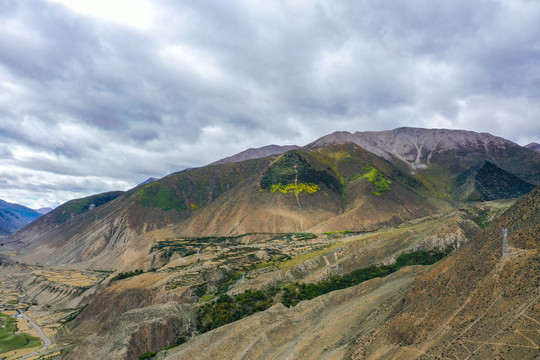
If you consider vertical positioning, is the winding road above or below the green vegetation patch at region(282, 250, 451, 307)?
below

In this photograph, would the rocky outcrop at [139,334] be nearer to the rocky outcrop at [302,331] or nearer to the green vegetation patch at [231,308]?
the green vegetation patch at [231,308]

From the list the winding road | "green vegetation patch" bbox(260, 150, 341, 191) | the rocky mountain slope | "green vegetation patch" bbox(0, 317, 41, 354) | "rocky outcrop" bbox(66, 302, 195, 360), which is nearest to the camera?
the rocky mountain slope

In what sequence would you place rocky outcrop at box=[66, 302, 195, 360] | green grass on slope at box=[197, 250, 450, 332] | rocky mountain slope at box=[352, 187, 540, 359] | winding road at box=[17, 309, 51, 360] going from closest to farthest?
rocky mountain slope at box=[352, 187, 540, 359] → rocky outcrop at box=[66, 302, 195, 360] → green grass on slope at box=[197, 250, 450, 332] → winding road at box=[17, 309, 51, 360]

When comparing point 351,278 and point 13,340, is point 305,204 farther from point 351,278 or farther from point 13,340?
point 13,340

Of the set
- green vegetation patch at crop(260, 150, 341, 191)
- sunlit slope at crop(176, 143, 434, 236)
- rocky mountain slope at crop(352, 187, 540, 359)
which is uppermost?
green vegetation patch at crop(260, 150, 341, 191)

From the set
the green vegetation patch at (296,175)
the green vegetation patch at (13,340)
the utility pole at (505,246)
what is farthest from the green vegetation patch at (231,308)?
the green vegetation patch at (296,175)

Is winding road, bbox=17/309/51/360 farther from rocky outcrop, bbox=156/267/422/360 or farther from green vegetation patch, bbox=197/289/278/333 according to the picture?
rocky outcrop, bbox=156/267/422/360

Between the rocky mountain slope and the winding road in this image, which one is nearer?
the rocky mountain slope

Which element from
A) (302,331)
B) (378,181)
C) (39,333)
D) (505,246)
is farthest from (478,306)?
(378,181)

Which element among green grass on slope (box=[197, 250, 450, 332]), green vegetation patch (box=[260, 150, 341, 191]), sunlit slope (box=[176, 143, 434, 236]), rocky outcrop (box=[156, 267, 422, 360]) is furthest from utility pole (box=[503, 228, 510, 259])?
→ green vegetation patch (box=[260, 150, 341, 191])
